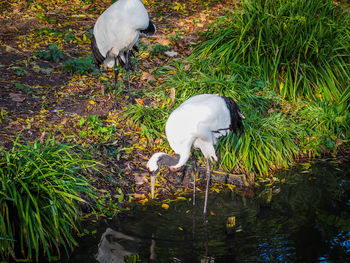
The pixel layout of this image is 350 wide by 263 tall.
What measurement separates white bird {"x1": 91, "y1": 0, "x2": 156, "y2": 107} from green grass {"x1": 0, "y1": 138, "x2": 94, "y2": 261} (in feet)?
6.56

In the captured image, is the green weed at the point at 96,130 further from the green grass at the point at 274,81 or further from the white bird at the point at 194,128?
the white bird at the point at 194,128

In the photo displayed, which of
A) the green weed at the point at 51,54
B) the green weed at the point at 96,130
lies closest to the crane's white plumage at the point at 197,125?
the green weed at the point at 96,130

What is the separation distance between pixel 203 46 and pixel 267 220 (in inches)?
126

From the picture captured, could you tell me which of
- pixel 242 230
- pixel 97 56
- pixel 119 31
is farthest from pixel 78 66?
pixel 242 230

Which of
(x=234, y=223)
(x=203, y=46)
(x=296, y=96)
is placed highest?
(x=203, y=46)

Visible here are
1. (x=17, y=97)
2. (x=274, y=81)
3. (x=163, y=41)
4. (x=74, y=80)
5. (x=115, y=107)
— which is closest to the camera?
(x=17, y=97)

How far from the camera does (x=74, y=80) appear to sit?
5684 millimetres

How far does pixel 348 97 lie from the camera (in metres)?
5.39

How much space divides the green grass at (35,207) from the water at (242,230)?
0.84ft

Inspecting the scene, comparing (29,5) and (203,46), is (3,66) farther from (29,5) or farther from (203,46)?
(203,46)

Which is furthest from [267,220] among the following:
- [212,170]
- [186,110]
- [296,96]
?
[296,96]

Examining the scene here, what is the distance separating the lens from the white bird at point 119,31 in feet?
16.5

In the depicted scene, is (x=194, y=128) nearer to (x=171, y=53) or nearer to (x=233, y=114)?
(x=233, y=114)

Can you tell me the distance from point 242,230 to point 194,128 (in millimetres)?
1064
